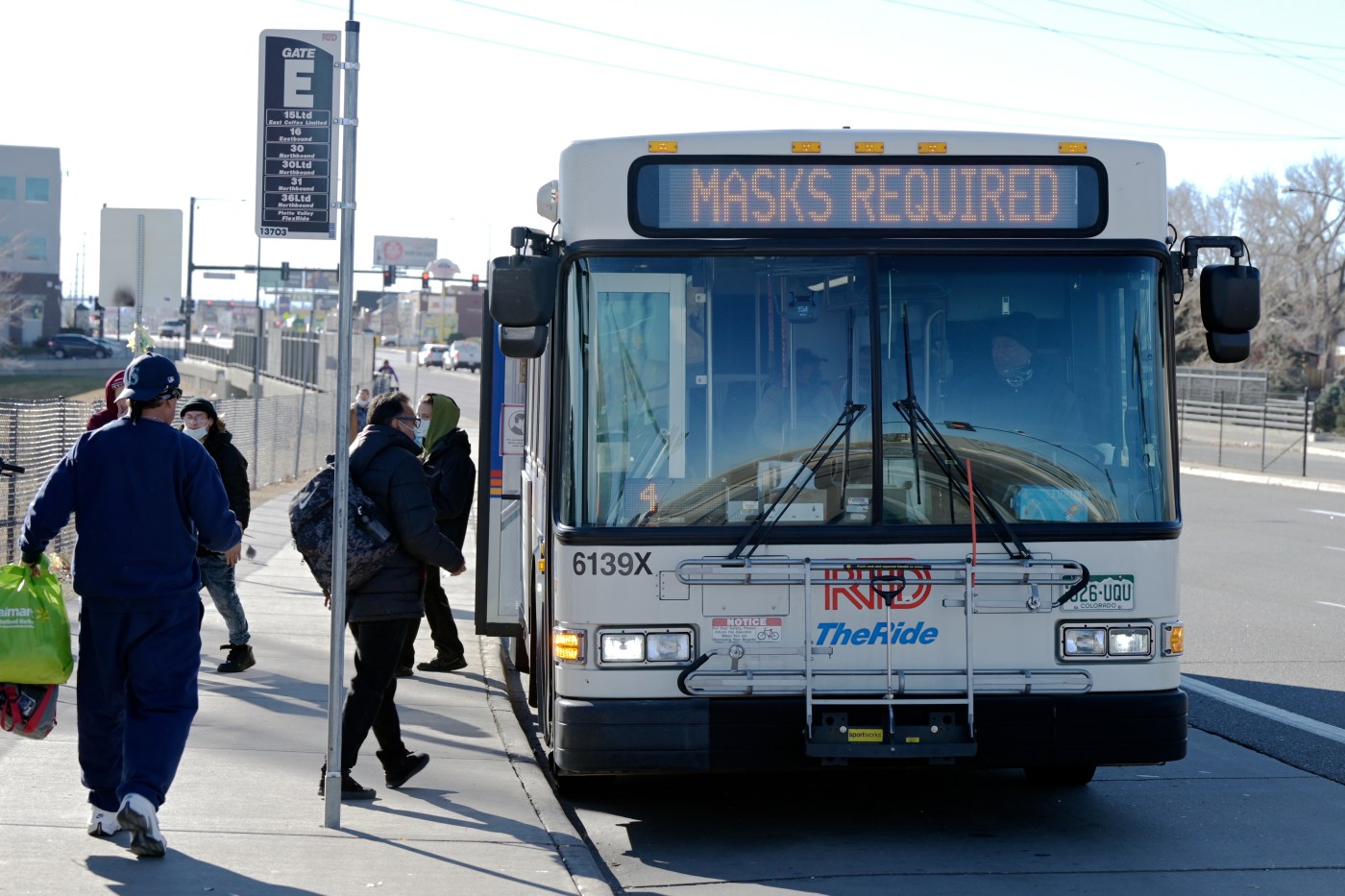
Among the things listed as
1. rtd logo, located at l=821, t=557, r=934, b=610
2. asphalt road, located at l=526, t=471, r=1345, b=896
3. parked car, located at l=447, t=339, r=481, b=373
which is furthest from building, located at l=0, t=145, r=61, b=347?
rtd logo, located at l=821, t=557, r=934, b=610

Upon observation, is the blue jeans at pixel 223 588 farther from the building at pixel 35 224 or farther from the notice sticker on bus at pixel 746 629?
the building at pixel 35 224

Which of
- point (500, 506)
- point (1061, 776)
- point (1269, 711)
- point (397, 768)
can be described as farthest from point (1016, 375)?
point (500, 506)

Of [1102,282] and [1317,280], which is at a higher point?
[1317,280]

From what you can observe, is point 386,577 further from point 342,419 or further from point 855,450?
point 855,450

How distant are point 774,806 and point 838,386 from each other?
2129mm

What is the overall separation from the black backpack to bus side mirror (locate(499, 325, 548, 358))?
0.98 meters

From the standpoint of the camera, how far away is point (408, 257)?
124 meters

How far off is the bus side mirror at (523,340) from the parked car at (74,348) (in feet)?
270

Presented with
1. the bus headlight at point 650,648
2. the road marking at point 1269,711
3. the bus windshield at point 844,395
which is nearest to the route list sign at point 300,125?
the bus windshield at point 844,395

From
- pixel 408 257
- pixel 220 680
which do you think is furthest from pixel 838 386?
pixel 408 257

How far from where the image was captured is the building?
→ 94.9 metres

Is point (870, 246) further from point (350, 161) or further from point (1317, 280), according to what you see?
point (1317, 280)

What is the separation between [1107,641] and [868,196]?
6.68ft

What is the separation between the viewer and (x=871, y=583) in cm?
629
